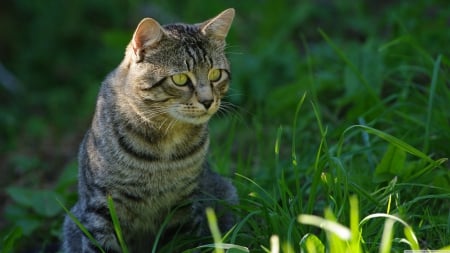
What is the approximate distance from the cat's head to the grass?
342mm

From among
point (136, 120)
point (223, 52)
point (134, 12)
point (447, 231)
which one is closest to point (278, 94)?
point (223, 52)

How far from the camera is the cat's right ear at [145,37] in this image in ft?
9.85

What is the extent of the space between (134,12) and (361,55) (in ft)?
11.1

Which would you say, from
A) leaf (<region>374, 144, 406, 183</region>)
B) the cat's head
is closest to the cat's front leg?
the cat's head

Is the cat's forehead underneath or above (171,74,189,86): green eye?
above

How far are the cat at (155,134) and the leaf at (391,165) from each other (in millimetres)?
719

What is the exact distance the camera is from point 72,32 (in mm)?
6637

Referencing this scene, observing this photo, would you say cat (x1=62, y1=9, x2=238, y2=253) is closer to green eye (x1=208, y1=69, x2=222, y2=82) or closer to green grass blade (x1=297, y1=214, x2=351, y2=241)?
green eye (x1=208, y1=69, x2=222, y2=82)

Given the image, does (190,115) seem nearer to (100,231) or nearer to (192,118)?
(192,118)

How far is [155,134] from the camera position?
307 cm

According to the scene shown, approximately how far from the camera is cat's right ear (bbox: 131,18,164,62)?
9.85 feet

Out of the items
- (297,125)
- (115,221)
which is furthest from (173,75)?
(297,125)

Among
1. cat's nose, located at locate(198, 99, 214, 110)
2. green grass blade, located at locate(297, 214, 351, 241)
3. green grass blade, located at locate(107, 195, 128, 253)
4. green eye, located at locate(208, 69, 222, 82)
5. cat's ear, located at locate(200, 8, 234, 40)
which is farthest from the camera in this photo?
cat's ear, located at locate(200, 8, 234, 40)

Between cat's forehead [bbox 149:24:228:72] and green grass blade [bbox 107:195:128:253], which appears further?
cat's forehead [bbox 149:24:228:72]
